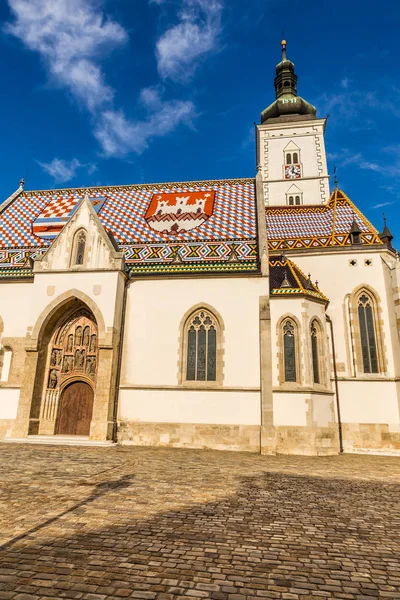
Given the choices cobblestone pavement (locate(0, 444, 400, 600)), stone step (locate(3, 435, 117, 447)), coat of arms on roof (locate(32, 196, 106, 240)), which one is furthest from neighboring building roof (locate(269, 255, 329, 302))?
coat of arms on roof (locate(32, 196, 106, 240))

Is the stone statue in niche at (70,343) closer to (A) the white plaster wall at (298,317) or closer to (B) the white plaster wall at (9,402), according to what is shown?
(B) the white plaster wall at (9,402)

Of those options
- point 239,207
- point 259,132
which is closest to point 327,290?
point 239,207

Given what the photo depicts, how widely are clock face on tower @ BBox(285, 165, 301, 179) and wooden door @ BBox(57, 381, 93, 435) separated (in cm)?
2725

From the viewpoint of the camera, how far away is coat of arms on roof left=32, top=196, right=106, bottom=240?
22.2m

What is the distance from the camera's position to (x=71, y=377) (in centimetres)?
1789

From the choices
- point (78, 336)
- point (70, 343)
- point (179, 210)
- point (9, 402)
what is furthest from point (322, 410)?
point (9, 402)

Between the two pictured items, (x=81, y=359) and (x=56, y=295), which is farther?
(x=81, y=359)

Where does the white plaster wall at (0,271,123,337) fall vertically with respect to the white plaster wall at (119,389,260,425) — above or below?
above

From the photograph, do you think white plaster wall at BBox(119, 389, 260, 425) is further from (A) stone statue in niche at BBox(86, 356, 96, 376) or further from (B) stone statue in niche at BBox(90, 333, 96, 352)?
(B) stone statue in niche at BBox(90, 333, 96, 352)

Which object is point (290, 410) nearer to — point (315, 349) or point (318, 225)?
point (315, 349)

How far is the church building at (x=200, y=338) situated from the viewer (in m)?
16.3

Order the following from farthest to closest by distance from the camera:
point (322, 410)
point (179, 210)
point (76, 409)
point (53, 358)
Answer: point (179, 210)
point (53, 358)
point (76, 409)
point (322, 410)

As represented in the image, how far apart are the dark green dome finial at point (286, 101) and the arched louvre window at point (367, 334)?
26.5 meters

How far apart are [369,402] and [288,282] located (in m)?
6.71
